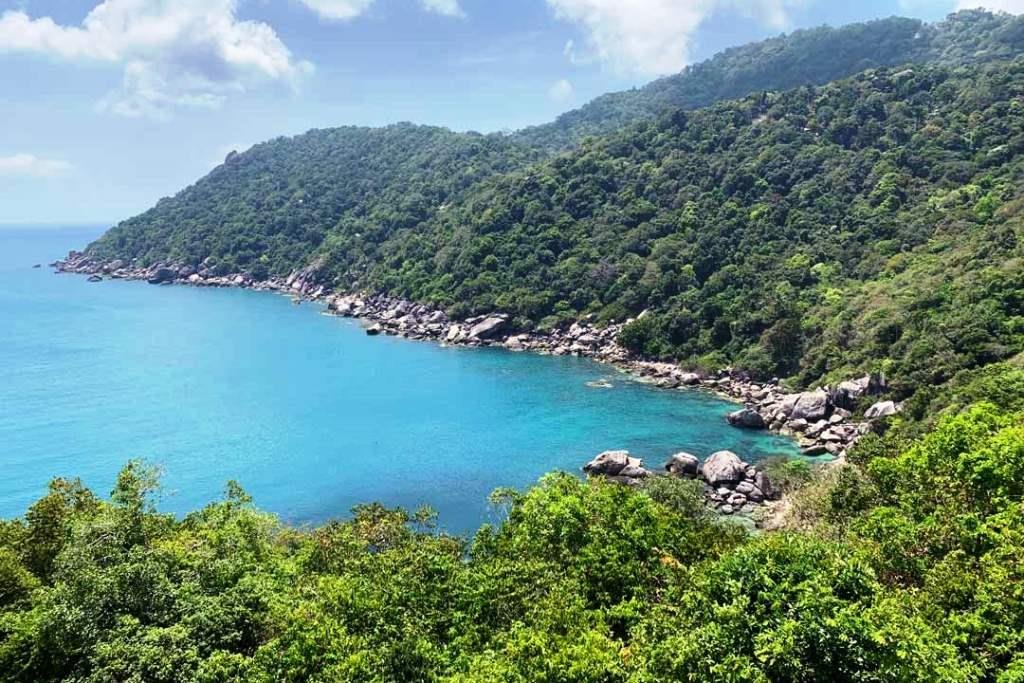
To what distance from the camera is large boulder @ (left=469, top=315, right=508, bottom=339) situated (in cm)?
9781

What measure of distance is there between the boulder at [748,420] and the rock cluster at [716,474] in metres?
9.63

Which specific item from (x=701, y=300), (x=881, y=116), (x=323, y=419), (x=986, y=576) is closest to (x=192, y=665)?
(x=986, y=576)

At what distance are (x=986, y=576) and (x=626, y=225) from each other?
91477mm

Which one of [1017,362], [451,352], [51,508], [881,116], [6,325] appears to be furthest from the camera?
[6,325]

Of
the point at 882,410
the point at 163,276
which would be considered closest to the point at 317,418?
the point at 882,410

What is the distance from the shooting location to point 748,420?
61.4 metres

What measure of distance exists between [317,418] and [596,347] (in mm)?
37756

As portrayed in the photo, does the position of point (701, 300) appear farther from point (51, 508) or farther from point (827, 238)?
point (51, 508)

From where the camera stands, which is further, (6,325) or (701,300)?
(6,325)

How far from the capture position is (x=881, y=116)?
4131 inches

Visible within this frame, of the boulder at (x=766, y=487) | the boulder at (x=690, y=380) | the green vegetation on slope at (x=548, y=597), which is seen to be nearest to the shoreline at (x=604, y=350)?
the boulder at (x=690, y=380)

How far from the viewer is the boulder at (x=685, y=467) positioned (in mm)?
51250

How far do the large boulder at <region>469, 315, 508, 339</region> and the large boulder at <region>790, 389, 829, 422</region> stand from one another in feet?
152

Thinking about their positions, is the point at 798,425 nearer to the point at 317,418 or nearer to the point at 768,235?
the point at 768,235
